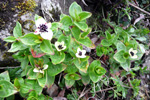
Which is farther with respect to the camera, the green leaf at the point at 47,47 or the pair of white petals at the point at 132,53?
the pair of white petals at the point at 132,53

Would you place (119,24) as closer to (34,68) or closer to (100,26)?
(100,26)

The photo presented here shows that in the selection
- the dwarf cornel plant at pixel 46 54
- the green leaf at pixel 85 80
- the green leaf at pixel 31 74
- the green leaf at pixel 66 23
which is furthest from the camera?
the green leaf at pixel 85 80

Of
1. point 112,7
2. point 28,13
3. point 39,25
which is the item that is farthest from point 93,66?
point 112,7

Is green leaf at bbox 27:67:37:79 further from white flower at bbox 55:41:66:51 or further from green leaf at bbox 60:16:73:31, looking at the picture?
green leaf at bbox 60:16:73:31

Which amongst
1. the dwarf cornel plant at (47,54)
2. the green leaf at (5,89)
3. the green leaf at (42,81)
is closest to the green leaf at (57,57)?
the dwarf cornel plant at (47,54)

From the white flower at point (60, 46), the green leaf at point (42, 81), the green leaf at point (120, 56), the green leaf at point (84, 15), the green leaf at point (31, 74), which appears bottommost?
the green leaf at point (120, 56)

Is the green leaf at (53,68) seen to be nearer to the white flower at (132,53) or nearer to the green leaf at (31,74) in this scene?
the green leaf at (31,74)

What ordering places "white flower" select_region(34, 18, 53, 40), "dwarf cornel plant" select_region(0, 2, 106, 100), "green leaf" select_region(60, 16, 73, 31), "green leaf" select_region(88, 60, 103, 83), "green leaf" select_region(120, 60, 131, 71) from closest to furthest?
1. "white flower" select_region(34, 18, 53, 40)
2. "dwarf cornel plant" select_region(0, 2, 106, 100)
3. "green leaf" select_region(60, 16, 73, 31)
4. "green leaf" select_region(88, 60, 103, 83)
5. "green leaf" select_region(120, 60, 131, 71)

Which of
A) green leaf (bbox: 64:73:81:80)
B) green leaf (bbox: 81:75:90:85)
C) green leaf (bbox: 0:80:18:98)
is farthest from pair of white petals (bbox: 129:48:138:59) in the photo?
green leaf (bbox: 0:80:18:98)

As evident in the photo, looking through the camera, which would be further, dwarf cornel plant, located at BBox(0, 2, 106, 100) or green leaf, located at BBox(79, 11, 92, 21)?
green leaf, located at BBox(79, 11, 92, 21)
